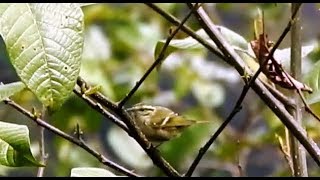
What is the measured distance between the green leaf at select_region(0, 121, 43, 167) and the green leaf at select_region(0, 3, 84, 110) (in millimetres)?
80

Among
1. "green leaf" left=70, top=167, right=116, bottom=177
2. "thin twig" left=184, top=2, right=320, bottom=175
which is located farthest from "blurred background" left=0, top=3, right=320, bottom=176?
"green leaf" left=70, top=167, right=116, bottom=177

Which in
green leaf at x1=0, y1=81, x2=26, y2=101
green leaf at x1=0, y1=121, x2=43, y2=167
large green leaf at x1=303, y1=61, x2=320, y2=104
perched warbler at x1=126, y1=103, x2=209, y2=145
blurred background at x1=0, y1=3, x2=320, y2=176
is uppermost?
green leaf at x1=0, y1=81, x2=26, y2=101

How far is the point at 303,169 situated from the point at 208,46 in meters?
0.16

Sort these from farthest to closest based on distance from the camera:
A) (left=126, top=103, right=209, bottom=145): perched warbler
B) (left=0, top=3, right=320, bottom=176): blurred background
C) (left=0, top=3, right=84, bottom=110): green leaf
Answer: (left=0, top=3, right=320, bottom=176): blurred background < (left=126, top=103, right=209, bottom=145): perched warbler < (left=0, top=3, right=84, bottom=110): green leaf

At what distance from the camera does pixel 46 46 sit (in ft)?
1.92

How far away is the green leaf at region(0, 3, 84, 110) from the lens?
Answer: 575 millimetres

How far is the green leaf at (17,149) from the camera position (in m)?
0.64

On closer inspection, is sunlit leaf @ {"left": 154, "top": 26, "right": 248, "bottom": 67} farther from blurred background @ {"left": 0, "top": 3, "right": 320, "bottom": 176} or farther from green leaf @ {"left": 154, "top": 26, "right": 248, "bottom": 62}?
blurred background @ {"left": 0, "top": 3, "right": 320, "bottom": 176}

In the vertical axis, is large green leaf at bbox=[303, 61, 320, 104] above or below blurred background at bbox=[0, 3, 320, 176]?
above

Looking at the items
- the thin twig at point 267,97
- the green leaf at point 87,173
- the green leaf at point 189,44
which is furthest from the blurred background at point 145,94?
the green leaf at point 87,173

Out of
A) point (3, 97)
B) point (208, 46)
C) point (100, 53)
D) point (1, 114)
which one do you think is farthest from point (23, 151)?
point (100, 53)

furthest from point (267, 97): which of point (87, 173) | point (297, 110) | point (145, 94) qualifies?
point (145, 94)

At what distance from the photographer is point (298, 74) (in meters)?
0.78

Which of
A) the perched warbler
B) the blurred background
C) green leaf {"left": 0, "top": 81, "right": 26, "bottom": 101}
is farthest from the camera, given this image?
the blurred background
